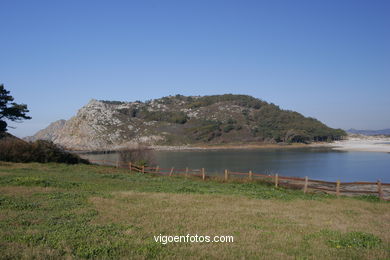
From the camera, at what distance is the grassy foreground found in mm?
6695

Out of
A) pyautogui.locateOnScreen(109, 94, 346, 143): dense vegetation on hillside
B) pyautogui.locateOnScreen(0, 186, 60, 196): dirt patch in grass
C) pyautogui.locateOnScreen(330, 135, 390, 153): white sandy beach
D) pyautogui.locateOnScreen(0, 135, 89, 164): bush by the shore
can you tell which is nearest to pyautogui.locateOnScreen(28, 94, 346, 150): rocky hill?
pyautogui.locateOnScreen(109, 94, 346, 143): dense vegetation on hillside

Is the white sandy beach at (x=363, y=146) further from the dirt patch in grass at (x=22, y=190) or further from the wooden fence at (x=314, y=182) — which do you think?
the dirt patch in grass at (x=22, y=190)

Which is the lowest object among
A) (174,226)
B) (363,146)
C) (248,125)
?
(174,226)

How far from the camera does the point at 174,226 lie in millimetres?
8781

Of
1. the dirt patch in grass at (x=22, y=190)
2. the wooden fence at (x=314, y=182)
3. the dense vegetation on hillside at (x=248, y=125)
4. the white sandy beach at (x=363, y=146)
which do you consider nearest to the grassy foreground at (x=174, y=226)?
the dirt patch in grass at (x=22, y=190)

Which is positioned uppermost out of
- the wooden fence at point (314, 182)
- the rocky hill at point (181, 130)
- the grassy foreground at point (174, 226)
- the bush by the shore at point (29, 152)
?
the rocky hill at point (181, 130)

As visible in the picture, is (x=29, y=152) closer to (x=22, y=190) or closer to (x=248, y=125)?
(x=22, y=190)

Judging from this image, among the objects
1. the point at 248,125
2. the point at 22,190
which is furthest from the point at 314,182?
the point at 248,125

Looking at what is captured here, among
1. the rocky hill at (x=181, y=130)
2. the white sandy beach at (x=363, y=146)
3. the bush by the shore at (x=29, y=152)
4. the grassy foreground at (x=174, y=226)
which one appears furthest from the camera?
the rocky hill at (x=181, y=130)

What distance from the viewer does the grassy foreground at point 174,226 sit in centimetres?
670

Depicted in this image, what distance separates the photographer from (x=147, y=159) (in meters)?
45.1

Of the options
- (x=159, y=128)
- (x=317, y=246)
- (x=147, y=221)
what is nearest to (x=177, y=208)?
(x=147, y=221)

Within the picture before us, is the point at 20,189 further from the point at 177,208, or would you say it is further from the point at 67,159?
the point at 67,159

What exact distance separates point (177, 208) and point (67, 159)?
2868cm
